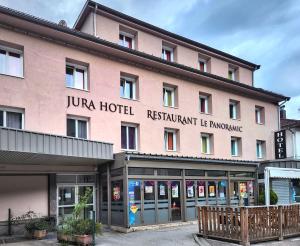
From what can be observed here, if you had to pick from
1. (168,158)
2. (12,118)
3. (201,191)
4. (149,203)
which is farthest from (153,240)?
(12,118)

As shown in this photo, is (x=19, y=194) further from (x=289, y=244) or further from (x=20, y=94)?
(x=289, y=244)

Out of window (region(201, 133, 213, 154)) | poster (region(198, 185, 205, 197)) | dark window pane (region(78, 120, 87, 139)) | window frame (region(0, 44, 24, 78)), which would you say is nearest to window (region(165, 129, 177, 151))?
window (region(201, 133, 213, 154))

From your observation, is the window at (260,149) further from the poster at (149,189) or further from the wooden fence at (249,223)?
the wooden fence at (249,223)

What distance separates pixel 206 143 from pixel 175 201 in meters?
6.64

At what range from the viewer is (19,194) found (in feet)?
51.8

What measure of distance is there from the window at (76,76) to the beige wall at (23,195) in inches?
173

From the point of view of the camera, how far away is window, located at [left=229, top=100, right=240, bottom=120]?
26.0 meters

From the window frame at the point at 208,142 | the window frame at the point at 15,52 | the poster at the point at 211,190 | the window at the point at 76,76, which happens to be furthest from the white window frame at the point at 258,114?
the window frame at the point at 15,52

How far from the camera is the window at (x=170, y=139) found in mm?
21797

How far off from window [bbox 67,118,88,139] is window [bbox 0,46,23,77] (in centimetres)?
299

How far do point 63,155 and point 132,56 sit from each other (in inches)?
289

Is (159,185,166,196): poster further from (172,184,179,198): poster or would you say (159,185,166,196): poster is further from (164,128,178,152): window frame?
(164,128,178,152): window frame

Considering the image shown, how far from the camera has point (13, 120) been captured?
1606cm

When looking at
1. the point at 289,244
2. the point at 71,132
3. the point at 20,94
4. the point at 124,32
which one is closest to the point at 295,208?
the point at 289,244
